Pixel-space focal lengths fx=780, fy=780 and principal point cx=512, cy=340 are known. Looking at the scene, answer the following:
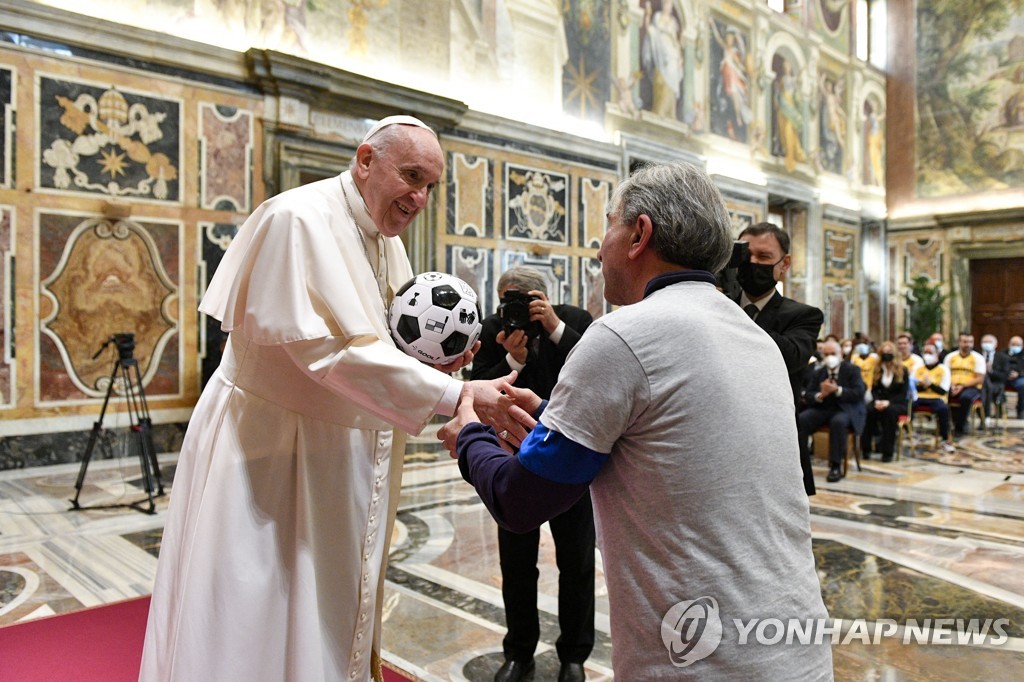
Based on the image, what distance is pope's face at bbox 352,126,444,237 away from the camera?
2342mm

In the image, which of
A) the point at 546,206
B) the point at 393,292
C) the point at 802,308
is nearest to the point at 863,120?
the point at 546,206

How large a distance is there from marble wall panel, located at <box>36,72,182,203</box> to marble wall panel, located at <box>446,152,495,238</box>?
12.6ft

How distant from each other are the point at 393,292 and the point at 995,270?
2266 cm

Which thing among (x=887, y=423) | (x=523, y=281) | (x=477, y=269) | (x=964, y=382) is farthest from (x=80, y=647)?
(x=964, y=382)

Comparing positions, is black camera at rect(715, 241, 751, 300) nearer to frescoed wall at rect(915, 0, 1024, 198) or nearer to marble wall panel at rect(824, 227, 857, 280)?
marble wall panel at rect(824, 227, 857, 280)

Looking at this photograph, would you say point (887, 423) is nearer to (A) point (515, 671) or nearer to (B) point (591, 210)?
(B) point (591, 210)

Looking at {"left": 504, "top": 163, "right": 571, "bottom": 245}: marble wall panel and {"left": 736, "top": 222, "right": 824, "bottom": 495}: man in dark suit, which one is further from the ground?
{"left": 504, "top": 163, "right": 571, "bottom": 245}: marble wall panel

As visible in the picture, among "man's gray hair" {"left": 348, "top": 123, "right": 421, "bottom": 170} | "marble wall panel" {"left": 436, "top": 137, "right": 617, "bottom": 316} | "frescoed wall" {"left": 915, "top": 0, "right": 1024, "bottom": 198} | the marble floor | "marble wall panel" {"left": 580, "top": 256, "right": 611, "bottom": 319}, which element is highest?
"frescoed wall" {"left": 915, "top": 0, "right": 1024, "bottom": 198}

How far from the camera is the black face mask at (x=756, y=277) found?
3646 mm

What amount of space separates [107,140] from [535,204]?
621 cm

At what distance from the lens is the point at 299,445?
2.20m

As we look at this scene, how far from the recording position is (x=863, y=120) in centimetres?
2098

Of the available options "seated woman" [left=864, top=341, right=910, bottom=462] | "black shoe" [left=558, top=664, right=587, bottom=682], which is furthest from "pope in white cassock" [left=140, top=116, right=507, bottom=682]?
"seated woman" [left=864, top=341, right=910, bottom=462]

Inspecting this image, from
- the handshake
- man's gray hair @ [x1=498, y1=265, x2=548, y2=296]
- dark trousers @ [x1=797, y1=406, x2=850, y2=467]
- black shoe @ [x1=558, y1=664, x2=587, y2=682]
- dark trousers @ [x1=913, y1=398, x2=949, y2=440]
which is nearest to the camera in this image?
the handshake
